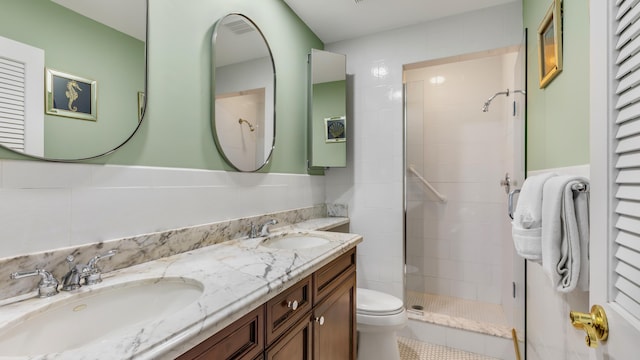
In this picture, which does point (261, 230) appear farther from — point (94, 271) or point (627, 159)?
point (627, 159)

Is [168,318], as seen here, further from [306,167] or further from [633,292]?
[306,167]

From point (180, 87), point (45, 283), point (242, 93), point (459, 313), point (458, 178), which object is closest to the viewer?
point (45, 283)

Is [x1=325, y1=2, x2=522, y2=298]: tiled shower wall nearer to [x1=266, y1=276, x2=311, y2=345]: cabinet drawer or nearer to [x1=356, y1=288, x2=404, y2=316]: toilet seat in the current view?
[x1=356, y1=288, x2=404, y2=316]: toilet seat

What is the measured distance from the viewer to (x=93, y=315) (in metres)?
0.79

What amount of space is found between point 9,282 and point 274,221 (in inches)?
43.0

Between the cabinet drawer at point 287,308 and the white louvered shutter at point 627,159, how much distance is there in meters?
0.82

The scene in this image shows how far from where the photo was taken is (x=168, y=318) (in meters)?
0.64

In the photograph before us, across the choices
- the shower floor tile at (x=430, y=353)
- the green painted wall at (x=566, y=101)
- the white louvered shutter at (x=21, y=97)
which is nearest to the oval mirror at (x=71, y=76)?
the white louvered shutter at (x=21, y=97)

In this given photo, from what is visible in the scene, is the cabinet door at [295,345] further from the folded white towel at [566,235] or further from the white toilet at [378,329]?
the folded white towel at [566,235]

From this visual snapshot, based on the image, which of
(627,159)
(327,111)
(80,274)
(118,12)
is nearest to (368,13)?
(327,111)

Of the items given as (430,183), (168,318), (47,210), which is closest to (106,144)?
(47,210)

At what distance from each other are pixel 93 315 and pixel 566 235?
142 centimetres

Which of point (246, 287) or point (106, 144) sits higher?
point (106, 144)

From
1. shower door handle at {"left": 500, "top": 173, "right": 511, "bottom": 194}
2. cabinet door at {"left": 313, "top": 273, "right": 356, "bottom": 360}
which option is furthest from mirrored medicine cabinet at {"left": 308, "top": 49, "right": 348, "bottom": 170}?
shower door handle at {"left": 500, "top": 173, "right": 511, "bottom": 194}
